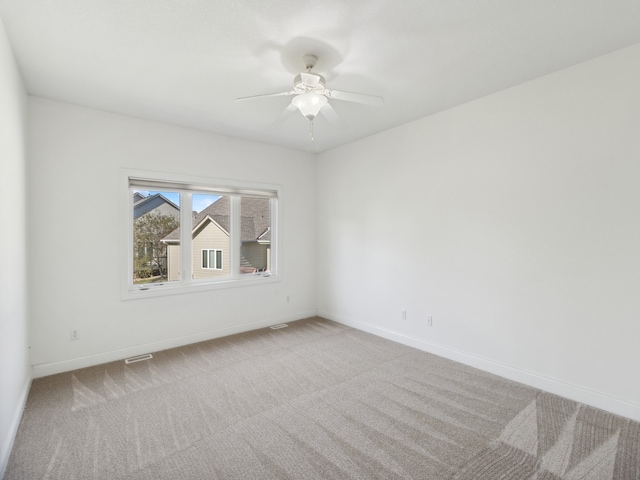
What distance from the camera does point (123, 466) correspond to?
185cm

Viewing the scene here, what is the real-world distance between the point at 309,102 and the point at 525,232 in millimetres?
2211

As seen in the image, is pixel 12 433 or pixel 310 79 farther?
pixel 310 79

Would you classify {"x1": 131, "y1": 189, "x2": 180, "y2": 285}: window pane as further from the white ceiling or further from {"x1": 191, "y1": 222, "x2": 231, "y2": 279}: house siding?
the white ceiling

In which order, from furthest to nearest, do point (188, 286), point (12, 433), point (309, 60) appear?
point (188, 286)
point (309, 60)
point (12, 433)

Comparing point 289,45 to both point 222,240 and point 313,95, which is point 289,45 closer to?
point 313,95

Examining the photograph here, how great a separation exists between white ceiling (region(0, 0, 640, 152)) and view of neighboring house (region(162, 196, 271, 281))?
1.50 m

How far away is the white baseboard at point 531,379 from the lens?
232 cm

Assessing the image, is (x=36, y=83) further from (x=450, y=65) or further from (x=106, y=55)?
(x=450, y=65)

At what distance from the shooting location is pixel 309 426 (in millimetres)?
2230

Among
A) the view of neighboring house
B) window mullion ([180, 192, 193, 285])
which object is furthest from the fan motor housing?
the view of neighboring house


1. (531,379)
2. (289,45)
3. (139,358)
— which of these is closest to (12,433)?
(139,358)

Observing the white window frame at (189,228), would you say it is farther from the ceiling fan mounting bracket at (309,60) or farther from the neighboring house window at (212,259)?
the ceiling fan mounting bracket at (309,60)

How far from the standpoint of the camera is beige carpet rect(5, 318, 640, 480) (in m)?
1.84

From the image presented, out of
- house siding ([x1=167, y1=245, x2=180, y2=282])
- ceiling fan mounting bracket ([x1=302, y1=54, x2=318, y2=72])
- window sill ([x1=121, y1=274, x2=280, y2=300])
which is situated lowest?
window sill ([x1=121, y1=274, x2=280, y2=300])
